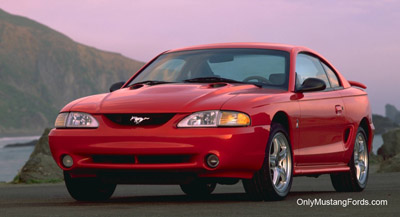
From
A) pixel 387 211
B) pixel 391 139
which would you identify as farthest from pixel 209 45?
pixel 391 139

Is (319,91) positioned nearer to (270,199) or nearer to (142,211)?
(270,199)

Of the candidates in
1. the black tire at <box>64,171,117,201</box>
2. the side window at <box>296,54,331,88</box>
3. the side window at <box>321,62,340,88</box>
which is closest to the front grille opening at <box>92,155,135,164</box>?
the black tire at <box>64,171,117,201</box>

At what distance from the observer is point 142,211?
7188 millimetres

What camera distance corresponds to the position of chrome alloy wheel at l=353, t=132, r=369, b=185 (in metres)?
10.3

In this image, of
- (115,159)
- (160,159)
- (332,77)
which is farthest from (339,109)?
(115,159)

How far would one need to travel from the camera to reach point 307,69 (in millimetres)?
9688

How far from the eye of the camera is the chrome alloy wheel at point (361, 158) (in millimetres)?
10289

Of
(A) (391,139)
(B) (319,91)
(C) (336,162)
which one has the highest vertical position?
(B) (319,91)

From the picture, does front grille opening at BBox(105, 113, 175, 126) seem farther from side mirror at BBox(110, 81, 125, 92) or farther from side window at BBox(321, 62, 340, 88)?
side window at BBox(321, 62, 340, 88)

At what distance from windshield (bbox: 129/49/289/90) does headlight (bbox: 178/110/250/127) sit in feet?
3.66

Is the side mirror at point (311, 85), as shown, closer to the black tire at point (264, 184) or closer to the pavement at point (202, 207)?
the black tire at point (264, 184)

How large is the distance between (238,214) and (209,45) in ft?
10.8

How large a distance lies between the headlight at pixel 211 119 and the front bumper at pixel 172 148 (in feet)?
0.19

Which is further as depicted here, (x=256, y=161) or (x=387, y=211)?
(x=256, y=161)
